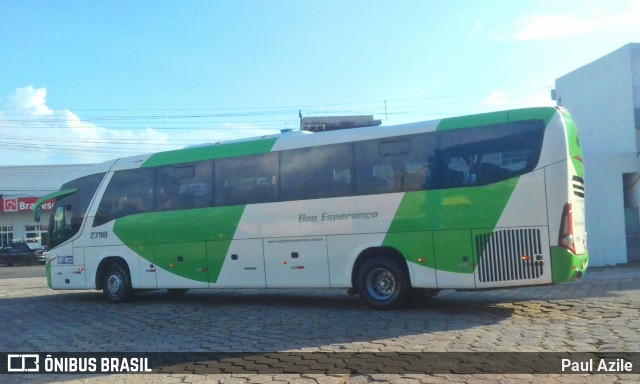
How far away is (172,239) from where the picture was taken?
1338cm

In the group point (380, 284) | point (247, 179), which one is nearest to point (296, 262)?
point (380, 284)

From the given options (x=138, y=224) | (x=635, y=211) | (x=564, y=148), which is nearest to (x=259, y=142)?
(x=138, y=224)

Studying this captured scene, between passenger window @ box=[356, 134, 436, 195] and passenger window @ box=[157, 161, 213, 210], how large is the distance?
3583 millimetres

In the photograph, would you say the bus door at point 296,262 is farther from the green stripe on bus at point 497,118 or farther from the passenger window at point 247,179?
the green stripe on bus at point 497,118

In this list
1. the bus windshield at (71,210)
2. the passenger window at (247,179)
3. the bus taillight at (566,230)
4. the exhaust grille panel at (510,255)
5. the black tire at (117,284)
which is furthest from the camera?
the bus windshield at (71,210)

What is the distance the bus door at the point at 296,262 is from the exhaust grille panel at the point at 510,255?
3012mm

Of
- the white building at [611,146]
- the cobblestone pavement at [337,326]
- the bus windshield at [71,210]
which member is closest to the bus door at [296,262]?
the cobblestone pavement at [337,326]

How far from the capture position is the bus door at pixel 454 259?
33.0ft

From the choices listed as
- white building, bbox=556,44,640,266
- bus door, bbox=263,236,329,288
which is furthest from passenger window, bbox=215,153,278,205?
white building, bbox=556,44,640,266

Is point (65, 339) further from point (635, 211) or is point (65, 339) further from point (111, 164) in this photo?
point (635, 211)

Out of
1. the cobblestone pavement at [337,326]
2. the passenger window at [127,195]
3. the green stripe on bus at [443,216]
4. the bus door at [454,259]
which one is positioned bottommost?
the cobblestone pavement at [337,326]

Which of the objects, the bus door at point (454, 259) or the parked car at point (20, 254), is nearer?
the bus door at point (454, 259)

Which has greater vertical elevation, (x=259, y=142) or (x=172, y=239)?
(x=259, y=142)

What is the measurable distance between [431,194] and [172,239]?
239 inches
